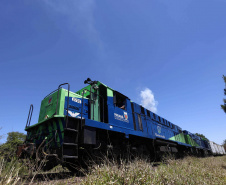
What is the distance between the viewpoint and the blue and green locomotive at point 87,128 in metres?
4.47

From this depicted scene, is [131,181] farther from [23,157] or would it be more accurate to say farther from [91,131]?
[23,157]

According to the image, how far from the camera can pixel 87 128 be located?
15.3ft

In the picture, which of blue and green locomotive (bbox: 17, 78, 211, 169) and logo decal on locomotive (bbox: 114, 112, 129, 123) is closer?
blue and green locomotive (bbox: 17, 78, 211, 169)

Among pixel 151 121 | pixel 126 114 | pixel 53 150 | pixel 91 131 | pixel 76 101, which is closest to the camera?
pixel 53 150

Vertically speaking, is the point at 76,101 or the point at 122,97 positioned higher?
the point at 122,97

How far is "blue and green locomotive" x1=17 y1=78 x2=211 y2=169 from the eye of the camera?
4469mm

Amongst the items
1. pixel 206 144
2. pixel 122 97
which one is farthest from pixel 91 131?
pixel 206 144

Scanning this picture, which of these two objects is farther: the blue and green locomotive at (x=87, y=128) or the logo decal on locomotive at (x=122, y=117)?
the logo decal on locomotive at (x=122, y=117)

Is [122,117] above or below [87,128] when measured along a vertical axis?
above

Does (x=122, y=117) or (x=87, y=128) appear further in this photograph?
(x=122, y=117)

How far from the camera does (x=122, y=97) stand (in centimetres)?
739

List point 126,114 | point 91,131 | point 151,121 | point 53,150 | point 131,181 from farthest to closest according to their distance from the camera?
point 151,121 < point 126,114 < point 91,131 < point 53,150 < point 131,181

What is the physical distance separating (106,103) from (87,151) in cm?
210

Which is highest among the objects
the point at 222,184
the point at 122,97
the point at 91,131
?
the point at 122,97
